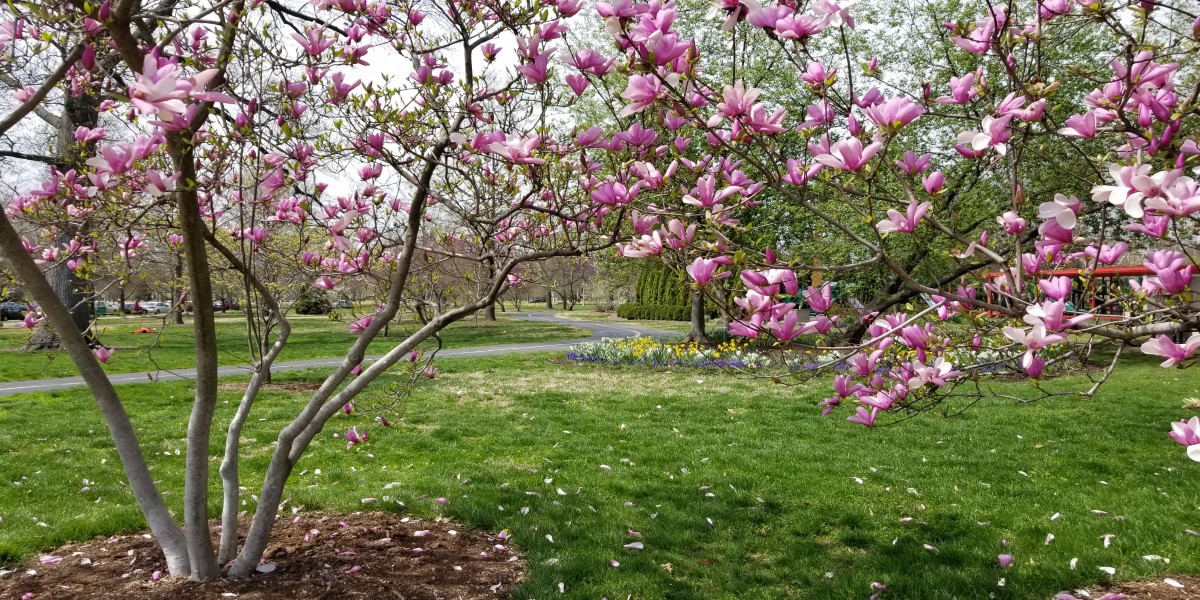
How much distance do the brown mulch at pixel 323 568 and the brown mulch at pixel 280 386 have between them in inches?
259

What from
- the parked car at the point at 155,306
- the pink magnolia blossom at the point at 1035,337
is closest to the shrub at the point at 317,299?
the pink magnolia blossom at the point at 1035,337

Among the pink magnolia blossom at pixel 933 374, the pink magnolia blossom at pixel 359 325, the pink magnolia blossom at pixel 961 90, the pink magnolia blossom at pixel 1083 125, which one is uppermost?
the pink magnolia blossom at pixel 961 90

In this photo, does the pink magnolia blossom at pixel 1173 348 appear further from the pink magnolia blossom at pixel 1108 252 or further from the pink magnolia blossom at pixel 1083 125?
the pink magnolia blossom at pixel 1083 125

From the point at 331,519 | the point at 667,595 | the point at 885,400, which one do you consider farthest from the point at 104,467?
the point at 885,400

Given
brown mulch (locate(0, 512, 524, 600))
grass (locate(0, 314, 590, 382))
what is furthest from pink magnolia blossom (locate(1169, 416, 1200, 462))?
grass (locate(0, 314, 590, 382))

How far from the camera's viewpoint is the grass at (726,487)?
145 inches

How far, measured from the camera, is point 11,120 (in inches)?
102

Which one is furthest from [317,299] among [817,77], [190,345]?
[190,345]

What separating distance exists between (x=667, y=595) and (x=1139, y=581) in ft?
7.79

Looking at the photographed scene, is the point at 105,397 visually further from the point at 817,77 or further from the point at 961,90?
the point at 961,90

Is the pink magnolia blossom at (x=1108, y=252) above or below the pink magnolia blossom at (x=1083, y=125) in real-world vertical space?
below

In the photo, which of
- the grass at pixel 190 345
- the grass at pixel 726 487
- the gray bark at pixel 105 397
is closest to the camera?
the gray bark at pixel 105 397

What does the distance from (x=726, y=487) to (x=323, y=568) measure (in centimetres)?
288

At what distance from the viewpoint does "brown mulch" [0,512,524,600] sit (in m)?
3.12
